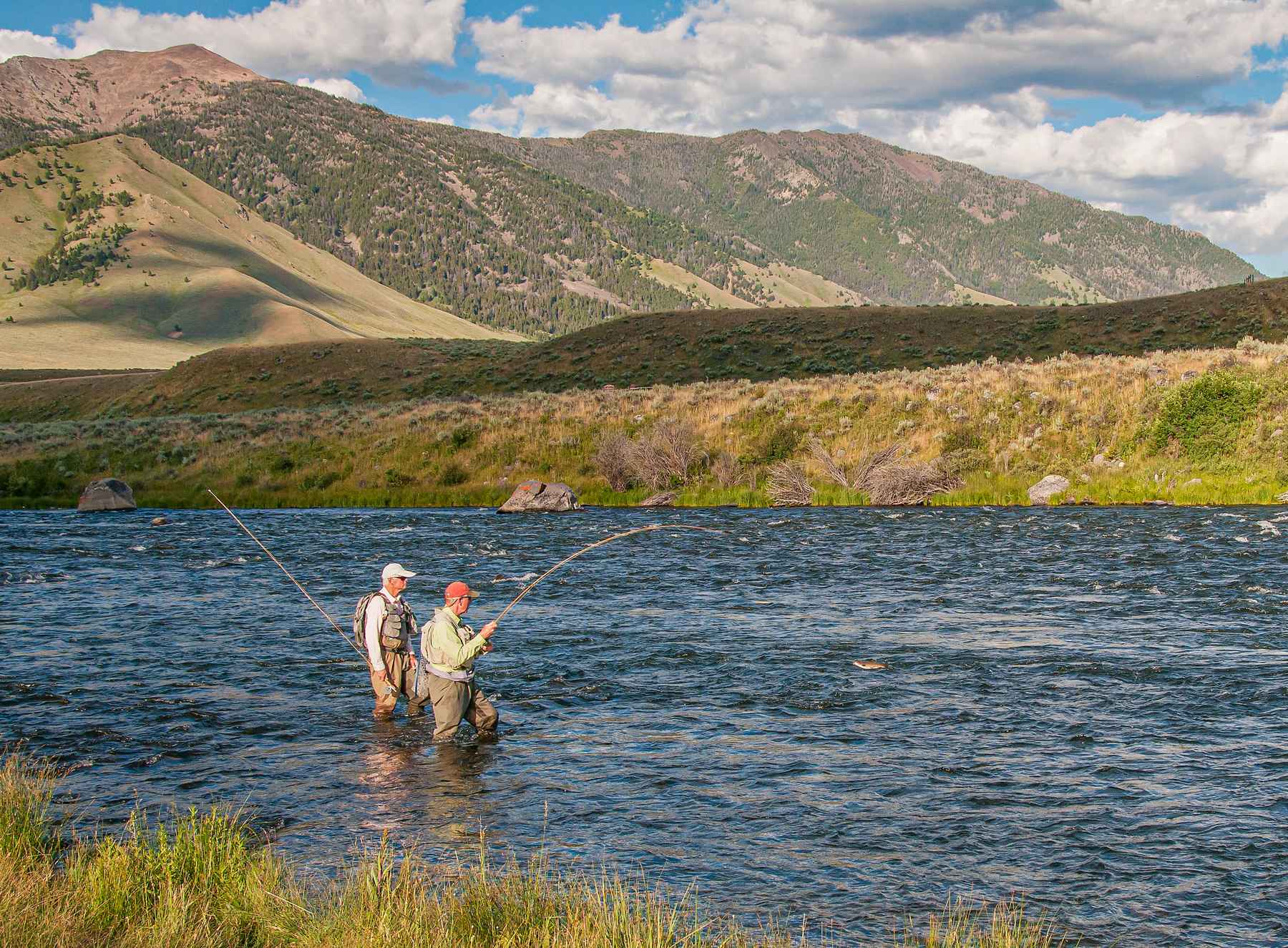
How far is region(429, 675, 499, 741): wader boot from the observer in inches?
474

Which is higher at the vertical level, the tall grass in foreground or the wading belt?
the wading belt

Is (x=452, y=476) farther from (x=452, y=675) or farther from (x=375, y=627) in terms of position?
(x=452, y=675)

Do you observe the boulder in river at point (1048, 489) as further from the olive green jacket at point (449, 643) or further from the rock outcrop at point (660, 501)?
the olive green jacket at point (449, 643)

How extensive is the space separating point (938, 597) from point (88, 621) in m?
14.9

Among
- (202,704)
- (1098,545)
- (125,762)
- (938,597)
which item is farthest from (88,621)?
(1098,545)

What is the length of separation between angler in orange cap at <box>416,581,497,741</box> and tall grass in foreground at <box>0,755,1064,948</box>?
3363 millimetres

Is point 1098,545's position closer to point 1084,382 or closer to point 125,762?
point 1084,382

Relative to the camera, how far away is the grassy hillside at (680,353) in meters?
69.5

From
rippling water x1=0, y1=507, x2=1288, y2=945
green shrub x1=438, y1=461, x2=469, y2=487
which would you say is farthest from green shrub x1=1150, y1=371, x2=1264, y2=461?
green shrub x1=438, y1=461, x2=469, y2=487

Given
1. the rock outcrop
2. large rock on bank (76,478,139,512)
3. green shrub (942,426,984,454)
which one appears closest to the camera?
the rock outcrop

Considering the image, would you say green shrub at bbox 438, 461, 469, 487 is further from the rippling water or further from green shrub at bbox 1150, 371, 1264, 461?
green shrub at bbox 1150, 371, 1264, 461

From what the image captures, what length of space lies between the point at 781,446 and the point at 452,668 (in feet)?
100

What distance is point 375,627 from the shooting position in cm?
1284

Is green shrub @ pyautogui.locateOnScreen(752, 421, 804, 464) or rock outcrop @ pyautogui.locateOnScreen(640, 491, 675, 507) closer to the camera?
rock outcrop @ pyautogui.locateOnScreen(640, 491, 675, 507)
